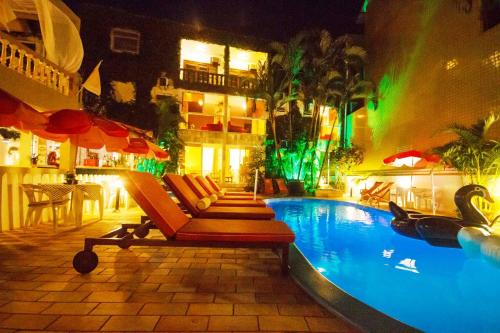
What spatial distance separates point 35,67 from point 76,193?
16.5 feet

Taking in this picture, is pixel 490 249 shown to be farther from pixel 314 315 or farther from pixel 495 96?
pixel 495 96

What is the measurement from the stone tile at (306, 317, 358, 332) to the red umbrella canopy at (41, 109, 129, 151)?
438 centimetres

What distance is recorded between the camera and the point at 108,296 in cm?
229

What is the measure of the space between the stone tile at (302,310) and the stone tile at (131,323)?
95 cm

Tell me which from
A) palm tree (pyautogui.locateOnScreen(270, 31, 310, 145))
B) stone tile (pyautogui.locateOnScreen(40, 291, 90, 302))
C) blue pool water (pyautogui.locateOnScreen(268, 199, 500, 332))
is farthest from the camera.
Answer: palm tree (pyautogui.locateOnScreen(270, 31, 310, 145))

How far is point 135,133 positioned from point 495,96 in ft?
34.7

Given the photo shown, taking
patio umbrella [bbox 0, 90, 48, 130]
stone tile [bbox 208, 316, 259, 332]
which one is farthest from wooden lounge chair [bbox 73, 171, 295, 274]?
patio umbrella [bbox 0, 90, 48, 130]

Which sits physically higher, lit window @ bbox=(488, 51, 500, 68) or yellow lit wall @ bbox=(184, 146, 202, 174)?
lit window @ bbox=(488, 51, 500, 68)

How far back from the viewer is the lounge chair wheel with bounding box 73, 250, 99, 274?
9.09ft

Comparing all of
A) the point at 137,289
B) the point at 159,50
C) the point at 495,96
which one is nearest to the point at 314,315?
the point at 137,289

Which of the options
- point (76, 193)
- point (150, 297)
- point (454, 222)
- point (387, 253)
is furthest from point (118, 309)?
point (454, 222)

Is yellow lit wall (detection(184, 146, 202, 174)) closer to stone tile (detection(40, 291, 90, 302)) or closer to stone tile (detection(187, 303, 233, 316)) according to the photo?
stone tile (detection(40, 291, 90, 302))

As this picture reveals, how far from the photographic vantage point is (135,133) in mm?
7121

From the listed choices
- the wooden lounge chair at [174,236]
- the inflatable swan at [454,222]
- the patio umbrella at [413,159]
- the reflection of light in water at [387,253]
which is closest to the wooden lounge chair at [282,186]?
the patio umbrella at [413,159]
